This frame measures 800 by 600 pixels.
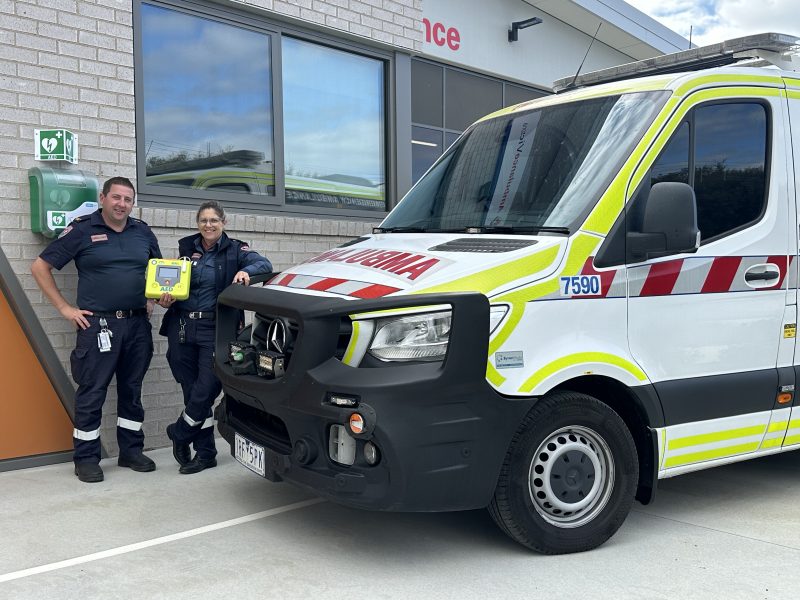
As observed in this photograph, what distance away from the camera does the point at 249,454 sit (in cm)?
437

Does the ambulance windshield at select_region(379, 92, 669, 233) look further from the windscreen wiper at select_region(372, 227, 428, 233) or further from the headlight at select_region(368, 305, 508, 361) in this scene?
the headlight at select_region(368, 305, 508, 361)

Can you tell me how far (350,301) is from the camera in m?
3.76

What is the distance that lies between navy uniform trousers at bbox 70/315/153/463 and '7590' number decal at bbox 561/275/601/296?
3.19 metres

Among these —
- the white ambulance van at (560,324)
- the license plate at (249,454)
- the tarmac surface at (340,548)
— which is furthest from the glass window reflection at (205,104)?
the license plate at (249,454)

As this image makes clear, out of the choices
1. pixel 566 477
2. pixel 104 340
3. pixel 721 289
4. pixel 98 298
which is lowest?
pixel 566 477

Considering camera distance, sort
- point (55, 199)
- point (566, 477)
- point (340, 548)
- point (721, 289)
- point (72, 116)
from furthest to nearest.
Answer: point (72, 116) < point (55, 199) < point (721, 289) < point (340, 548) < point (566, 477)

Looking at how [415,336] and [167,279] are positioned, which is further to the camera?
[167,279]

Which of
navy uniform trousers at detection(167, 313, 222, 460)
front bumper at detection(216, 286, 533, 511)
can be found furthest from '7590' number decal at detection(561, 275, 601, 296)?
navy uniform trousers at detection(167, 313, 222, 460)

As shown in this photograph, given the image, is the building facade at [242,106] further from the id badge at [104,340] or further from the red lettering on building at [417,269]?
the red lettering on building at [417,269]

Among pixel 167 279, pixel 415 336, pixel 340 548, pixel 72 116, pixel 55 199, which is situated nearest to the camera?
pixel 415 336

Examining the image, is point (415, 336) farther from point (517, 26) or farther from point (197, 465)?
point (517, 26)

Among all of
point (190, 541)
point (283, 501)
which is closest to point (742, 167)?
point (283, 501)

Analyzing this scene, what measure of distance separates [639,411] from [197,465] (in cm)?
318

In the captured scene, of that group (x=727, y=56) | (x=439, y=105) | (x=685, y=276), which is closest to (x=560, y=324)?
(x=685, y=276)
